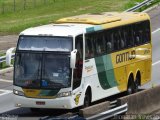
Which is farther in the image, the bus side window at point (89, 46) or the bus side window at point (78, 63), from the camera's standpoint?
the bus side window at point (89, 46)

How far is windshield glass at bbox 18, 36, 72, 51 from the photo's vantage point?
68.3 ft

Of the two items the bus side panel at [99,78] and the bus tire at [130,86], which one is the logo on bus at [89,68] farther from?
the bus tire at [130,86]

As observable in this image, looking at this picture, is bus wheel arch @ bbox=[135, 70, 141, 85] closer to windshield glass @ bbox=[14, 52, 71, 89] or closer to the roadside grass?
windshield glass @ bbox=[14, 52, 71, 89]

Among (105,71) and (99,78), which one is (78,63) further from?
(105,71)

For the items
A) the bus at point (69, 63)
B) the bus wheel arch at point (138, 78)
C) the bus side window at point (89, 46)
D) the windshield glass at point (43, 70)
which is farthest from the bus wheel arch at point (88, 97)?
the bus wheel arch at point (138, 78)

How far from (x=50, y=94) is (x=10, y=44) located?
71.7 ft

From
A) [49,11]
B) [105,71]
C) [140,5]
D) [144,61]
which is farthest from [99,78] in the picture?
[49,11]

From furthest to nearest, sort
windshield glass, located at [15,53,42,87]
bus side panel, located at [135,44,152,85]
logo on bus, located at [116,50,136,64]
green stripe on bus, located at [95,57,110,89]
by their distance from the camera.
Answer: bus side panel, located at [135,44,152,85] → logo on bus, located at [116,50,136,64] → green stripe on bus, located at [95,57,110,89] → windshield glass, located at [15,53,42,87]

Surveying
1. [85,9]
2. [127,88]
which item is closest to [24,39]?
[127,88]

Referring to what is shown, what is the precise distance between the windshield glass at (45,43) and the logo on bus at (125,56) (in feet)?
12.4

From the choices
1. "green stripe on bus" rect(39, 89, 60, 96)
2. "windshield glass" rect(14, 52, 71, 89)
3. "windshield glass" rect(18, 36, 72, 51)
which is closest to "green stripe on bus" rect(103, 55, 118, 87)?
"windshield glass" rect(18, 36, 72, 51)

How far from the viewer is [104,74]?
2314cm

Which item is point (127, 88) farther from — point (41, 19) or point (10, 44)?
point (41, 19)

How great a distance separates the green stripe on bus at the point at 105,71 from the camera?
74.5ft
